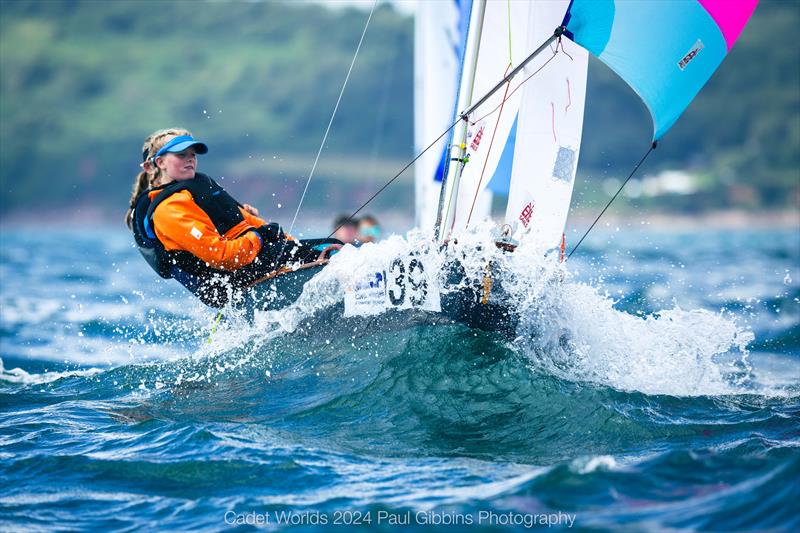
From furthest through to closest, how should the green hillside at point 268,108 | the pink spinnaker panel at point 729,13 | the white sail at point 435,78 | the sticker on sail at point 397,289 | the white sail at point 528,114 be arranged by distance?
the green hillside at point 268,108
the white sail at point 435,78
the white sail at point 528,114
the pink spinnaker panel at point 729,13
the sticker on sail at point 397,289

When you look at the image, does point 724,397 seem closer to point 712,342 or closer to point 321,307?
point 712,342

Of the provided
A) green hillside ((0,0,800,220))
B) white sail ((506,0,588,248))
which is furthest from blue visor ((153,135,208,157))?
green hillside ((0,0,800,220))

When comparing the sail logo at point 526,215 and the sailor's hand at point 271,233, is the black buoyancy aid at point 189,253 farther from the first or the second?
the sail logo at point 526,215

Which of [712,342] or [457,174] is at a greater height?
[457,174]

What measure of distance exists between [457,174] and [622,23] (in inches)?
48.7

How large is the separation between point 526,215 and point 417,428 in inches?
66.8

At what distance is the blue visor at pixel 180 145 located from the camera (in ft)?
Result: 17.1

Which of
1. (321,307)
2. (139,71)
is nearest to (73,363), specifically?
(321,307)

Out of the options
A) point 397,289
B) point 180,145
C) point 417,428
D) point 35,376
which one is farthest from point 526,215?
point 35,376

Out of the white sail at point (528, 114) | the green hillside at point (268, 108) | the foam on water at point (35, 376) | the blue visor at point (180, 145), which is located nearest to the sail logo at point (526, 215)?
the white sail at point (528, 114)

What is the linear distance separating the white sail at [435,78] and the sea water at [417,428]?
4928 mm

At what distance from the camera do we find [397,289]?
4891mm

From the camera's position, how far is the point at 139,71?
10169cm

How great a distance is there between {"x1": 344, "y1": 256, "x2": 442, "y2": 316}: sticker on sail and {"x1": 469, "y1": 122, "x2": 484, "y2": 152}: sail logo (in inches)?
45.1
